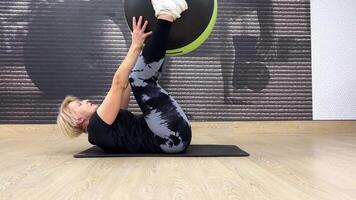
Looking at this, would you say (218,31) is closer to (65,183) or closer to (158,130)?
(158,130)

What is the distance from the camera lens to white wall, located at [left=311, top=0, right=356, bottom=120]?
4.84 m

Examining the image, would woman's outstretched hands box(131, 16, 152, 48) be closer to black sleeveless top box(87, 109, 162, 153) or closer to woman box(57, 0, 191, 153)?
woman box(57, 0, 191, 153)

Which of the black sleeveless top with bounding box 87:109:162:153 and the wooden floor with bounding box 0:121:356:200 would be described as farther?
the black sleeveless top with bounding box 87:109:162:153

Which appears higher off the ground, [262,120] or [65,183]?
[65,183]

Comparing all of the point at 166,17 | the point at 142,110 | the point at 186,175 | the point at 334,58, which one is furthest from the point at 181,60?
the point at 186,175

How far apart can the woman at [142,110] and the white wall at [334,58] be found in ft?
8.68

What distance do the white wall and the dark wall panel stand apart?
0.33 feet

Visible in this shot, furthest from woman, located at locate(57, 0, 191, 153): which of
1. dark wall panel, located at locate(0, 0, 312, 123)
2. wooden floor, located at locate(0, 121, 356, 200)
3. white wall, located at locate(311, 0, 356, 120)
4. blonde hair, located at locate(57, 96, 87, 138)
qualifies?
white wall, located at locate(311, 0, 356, 120)

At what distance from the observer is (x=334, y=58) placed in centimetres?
486

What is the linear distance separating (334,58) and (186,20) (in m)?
2.85

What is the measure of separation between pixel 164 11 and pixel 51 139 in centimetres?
225

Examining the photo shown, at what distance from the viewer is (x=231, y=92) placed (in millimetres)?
4762

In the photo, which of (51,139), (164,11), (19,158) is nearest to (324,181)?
(164,11)

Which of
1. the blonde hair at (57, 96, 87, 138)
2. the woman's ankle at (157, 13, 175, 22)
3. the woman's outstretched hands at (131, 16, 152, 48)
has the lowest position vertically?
the blonde hair at (57, 96, 87, 138)
